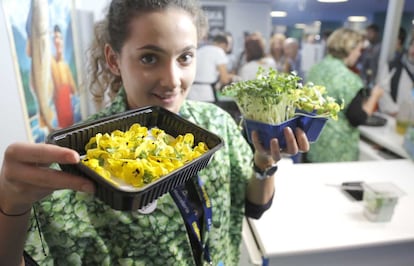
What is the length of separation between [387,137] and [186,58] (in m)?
2.39

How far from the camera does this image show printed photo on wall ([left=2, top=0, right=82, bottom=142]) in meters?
1.03

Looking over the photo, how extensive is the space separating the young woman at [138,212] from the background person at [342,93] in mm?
1557

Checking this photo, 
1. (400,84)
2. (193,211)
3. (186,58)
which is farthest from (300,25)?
(193,211)

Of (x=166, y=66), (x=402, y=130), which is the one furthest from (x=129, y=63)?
(x=402, y=130)

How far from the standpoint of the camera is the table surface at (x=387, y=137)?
237 centimetres

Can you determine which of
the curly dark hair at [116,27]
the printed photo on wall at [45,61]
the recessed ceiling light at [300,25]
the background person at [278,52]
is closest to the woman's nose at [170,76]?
the curly dark hair at [116,27]

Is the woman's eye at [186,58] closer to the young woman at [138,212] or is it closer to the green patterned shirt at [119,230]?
the young woman at [138,212]

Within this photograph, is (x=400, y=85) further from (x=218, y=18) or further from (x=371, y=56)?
(x=218, y=18)

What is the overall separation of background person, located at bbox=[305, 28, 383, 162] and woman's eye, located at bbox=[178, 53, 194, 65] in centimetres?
170

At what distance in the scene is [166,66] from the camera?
0.79m

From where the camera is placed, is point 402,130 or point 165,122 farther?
point 402,130

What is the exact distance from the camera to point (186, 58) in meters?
0.83

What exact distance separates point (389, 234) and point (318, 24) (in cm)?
404

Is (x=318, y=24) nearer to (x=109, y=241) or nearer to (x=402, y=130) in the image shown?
(x=402, y=130)
